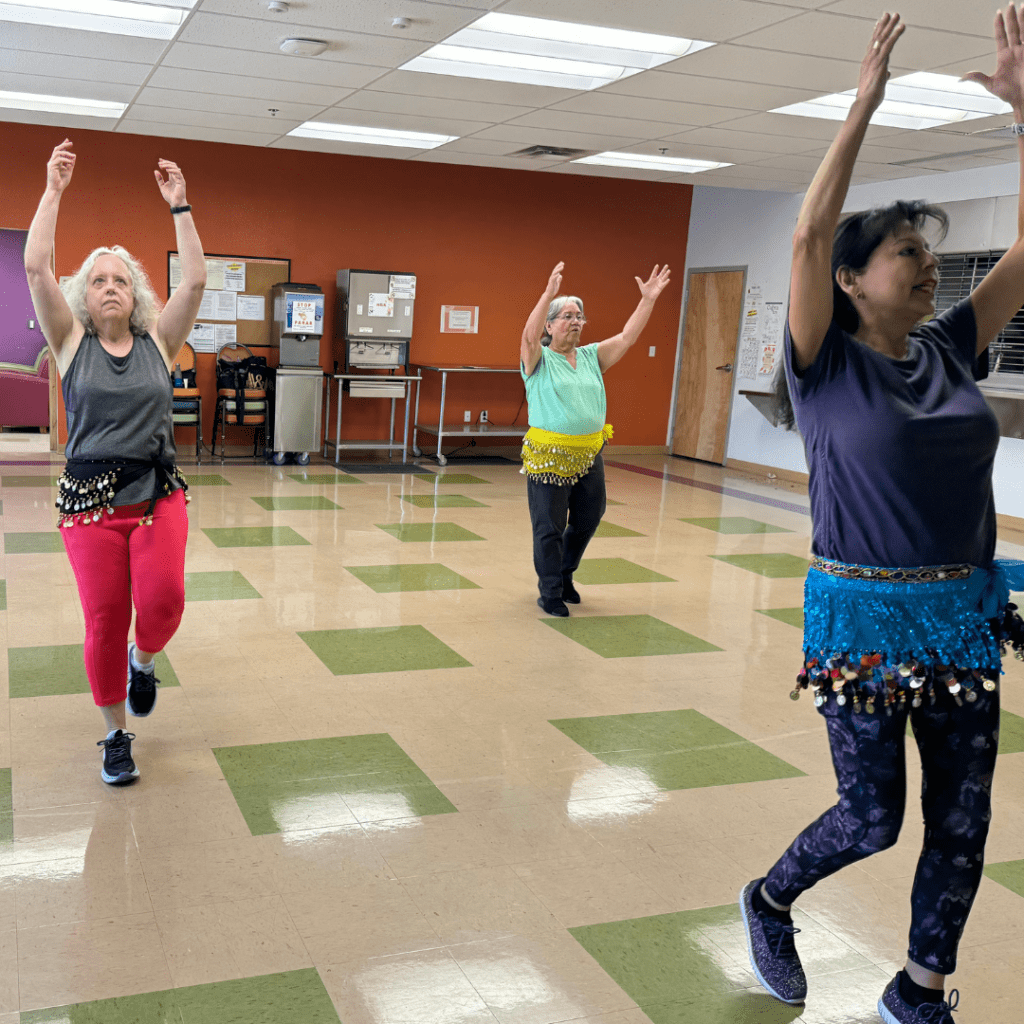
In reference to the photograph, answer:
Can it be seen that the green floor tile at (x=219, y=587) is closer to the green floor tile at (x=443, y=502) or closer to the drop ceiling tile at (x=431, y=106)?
the green floor tile at (x=443, y=502)

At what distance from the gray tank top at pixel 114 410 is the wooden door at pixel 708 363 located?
29.9 ft

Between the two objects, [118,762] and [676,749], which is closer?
[118,762]

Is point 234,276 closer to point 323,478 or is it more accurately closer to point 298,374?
point 298,374

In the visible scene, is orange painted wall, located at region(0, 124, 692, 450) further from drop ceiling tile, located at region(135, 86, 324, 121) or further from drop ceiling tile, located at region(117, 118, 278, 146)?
drop ceiling tile, located at region(135, 86, 324, 121)

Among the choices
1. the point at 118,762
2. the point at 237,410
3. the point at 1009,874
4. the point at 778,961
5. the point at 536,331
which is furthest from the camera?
the point at 237,410

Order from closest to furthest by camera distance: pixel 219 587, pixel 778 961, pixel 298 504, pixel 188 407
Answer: pixel 778 961, pixel 219 587, pixel 298 504, pixel 188 407

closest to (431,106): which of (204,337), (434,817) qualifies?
(204,337)

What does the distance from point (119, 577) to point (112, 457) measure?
0.34 metres

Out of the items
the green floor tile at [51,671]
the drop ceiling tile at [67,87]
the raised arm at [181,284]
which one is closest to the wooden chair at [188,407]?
the drop ceiling tile at [67,87]

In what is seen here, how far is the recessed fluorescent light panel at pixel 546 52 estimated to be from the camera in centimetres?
557

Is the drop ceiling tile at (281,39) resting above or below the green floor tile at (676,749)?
above

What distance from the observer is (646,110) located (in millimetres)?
7086

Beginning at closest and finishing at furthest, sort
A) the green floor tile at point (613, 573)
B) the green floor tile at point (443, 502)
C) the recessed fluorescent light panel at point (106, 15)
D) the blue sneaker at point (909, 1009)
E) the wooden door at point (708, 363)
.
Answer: the blue sneaker at point (909, 1009) → the recessed fluorescent light panel at point (106, 15) → the green floor tile at point (613, 573) → the green floor tile at point (443, 502) → the wooden door at point (708, 363)

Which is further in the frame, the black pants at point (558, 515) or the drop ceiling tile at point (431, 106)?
the drop ceiling tile at point (431, 106)
